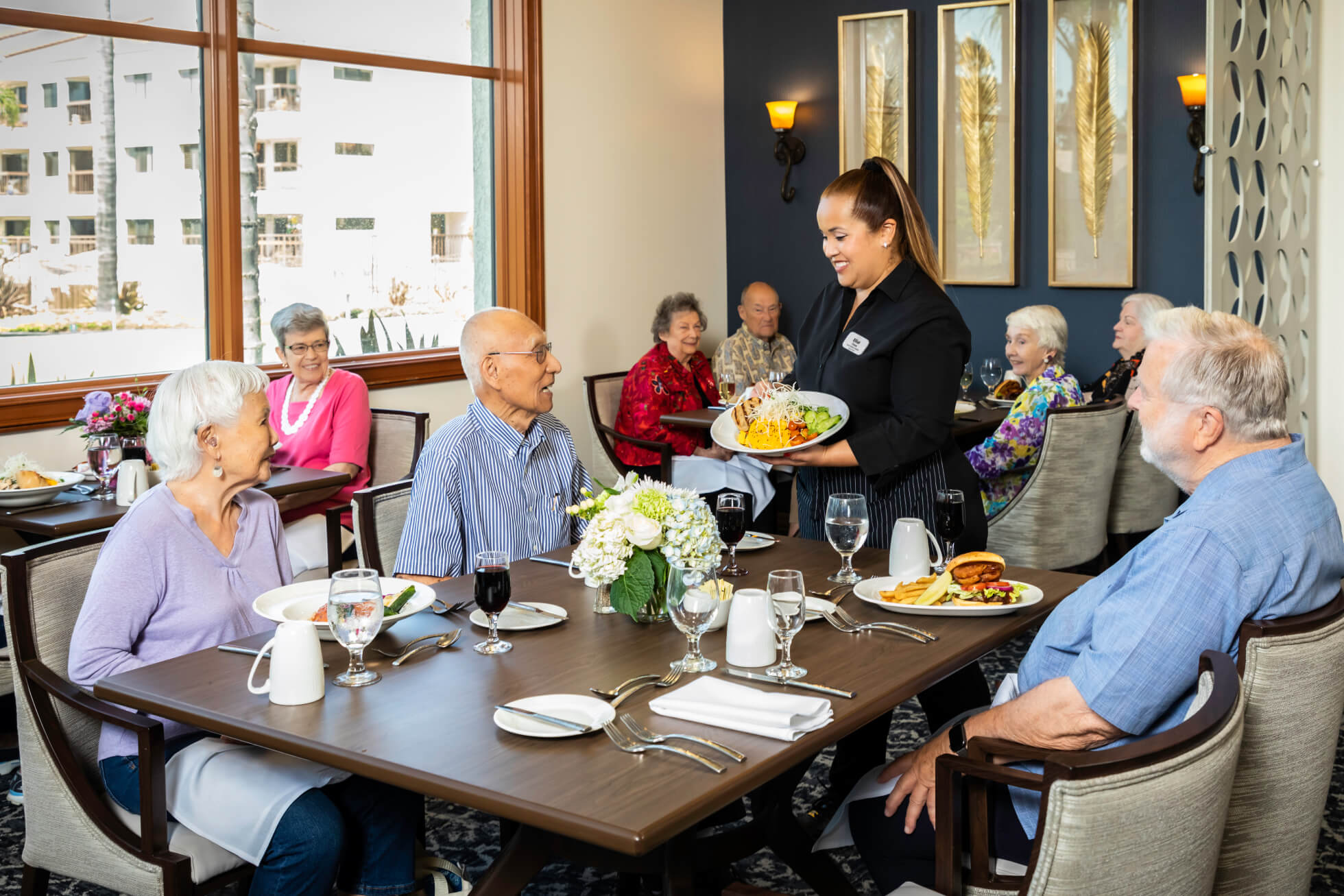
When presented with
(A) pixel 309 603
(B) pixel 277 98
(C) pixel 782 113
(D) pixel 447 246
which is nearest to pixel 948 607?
(A) pixel 309 603

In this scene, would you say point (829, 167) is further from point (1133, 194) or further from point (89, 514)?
point (89, 514)

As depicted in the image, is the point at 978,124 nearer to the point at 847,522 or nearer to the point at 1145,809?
the point at 847,522

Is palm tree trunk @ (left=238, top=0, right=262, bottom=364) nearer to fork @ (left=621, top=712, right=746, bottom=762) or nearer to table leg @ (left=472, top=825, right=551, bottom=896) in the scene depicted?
table leg @ (left=472, top=825, right=551, bottom=896)

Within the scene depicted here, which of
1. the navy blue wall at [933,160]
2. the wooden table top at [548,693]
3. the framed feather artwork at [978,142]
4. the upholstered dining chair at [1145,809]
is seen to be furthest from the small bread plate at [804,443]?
the framed feather artwork at [978,142]

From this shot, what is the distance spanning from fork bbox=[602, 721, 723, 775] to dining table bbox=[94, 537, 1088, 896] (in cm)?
1

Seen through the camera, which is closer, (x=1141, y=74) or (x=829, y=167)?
(x=1141, y=74)

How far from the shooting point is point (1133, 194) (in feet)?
20.3

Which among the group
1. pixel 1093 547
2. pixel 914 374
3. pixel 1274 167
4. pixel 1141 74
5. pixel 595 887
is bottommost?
pixel 595 887

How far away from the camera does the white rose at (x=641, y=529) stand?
7.06ft

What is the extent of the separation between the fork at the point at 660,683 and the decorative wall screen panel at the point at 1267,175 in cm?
337

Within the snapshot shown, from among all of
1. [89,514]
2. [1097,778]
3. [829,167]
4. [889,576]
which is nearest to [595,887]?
[889,576]

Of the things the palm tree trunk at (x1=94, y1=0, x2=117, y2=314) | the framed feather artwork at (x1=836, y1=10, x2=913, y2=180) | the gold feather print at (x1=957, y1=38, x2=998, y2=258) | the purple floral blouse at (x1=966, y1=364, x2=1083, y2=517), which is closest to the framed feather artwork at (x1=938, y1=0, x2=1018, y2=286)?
the gold feather print at (x1=957, y1=38, x2=998, y2=258)

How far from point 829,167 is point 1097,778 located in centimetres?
624

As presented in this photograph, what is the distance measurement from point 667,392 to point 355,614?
13.3 feet
